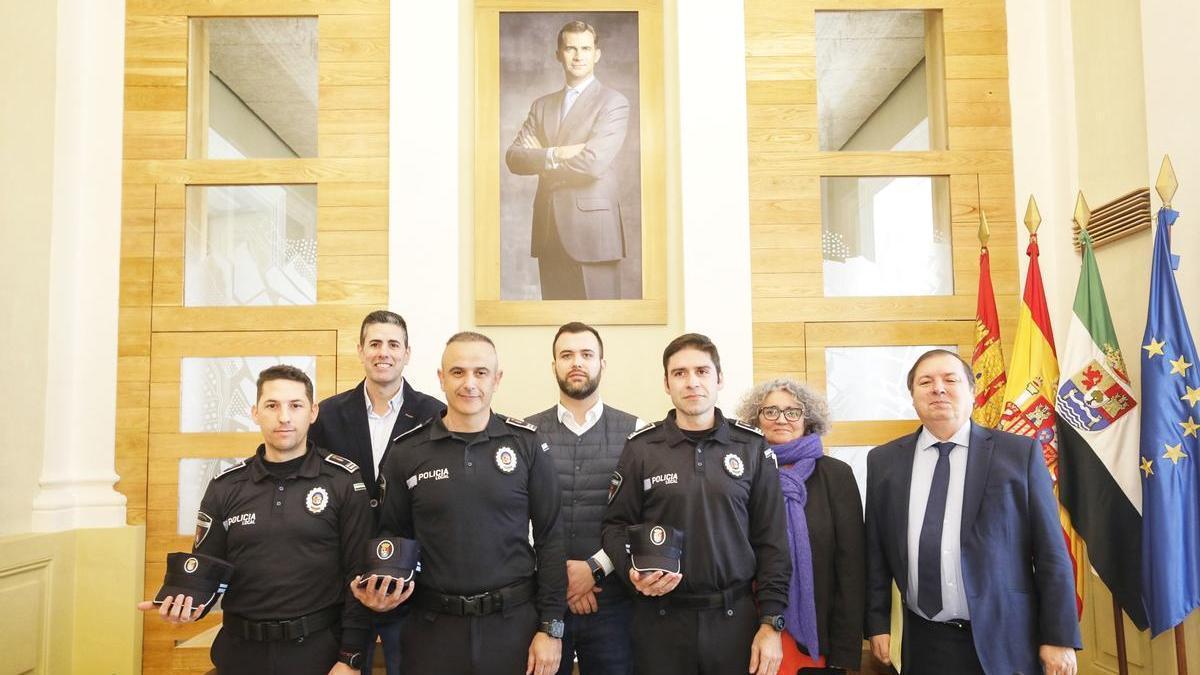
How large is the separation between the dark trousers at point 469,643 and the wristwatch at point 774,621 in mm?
693

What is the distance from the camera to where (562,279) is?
180 inches

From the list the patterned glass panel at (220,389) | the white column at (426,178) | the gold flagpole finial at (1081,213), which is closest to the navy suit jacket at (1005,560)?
the gold flagpole finial at (1081,213)

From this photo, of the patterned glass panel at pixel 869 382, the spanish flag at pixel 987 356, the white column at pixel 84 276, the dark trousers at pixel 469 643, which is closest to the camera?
the dark trousers at pixel 469 643

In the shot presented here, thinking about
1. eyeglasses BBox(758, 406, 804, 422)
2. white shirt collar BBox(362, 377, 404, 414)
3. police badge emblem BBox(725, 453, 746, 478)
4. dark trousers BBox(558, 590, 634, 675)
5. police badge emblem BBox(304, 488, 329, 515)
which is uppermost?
white shirt collar BBox(362, 377, 404, 414)

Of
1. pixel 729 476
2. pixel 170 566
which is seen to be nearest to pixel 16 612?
pixel 170 566

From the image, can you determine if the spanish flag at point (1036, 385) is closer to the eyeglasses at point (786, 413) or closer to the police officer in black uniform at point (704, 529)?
the eyeglasses at point (786, 413)

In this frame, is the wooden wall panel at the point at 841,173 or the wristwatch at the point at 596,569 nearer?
the wristwatch at the point at 596,569

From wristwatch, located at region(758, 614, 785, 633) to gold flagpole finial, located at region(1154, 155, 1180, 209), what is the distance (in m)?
2.23

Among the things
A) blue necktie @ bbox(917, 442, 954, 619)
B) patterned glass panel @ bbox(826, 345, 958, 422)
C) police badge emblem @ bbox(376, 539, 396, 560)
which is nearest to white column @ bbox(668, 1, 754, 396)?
patterned glass panel @ bbox(826, 345, 958, 422)

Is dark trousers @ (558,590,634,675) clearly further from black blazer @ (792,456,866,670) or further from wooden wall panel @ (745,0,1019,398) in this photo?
wooden wall panel @ (745,0,1019,398)

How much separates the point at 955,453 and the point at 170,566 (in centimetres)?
234

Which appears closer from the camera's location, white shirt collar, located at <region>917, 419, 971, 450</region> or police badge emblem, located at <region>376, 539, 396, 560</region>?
police badge emblem, located at <region>376, 539, 396, 560</region>

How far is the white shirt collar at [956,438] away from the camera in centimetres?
261

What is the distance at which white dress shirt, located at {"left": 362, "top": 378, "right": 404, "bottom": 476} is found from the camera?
10.6 ft
